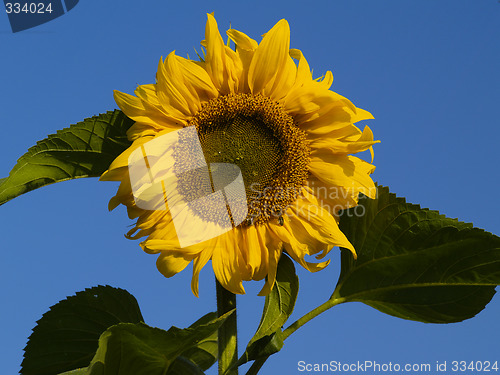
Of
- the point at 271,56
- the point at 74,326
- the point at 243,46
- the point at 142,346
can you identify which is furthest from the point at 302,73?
the point at 74,326

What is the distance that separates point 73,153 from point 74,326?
773 millimetres

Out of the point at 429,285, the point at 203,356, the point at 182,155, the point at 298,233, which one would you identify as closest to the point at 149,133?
the point at 182,155

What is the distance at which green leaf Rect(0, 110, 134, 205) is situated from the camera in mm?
2381

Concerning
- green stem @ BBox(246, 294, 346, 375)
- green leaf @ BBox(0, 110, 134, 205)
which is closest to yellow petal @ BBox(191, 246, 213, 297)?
green stem @ BBox(246, 294, 346, 375)

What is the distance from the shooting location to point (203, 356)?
→ 8.44ft

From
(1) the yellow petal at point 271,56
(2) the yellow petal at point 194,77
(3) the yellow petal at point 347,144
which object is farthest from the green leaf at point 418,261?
(2) the yellow petal at point 194,77

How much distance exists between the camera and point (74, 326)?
2.70 m

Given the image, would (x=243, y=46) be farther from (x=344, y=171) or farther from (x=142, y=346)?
(x=142, y=346)

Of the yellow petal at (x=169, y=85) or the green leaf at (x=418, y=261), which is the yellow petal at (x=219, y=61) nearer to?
the yellow petal at (x=169, y=85)

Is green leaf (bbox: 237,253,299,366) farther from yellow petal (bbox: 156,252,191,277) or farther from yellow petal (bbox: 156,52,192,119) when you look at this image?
yellow petal (bbox: 156,52,192,119)

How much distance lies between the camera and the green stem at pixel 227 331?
2.33 meters

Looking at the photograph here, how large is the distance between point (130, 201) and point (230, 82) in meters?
0.59

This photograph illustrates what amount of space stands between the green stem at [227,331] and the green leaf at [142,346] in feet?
0.72

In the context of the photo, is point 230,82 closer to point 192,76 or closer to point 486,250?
point 192,76
